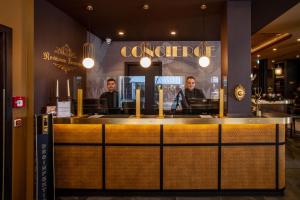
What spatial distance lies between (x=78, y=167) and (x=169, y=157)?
4.24ft

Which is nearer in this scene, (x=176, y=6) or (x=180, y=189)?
(x=180, y=189)

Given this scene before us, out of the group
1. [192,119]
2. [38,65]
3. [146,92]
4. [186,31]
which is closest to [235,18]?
[192,119]

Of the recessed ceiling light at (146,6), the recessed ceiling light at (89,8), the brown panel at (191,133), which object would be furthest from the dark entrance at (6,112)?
the recessed ceiling light at (146,6)

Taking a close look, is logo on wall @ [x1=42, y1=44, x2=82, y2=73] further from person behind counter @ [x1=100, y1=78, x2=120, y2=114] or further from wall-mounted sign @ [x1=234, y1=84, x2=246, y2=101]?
wall-mounted sign @ [x1=234, y1=84, x2=246, y2=101]

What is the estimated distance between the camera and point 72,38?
611 centimetres

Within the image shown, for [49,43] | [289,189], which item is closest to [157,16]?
[49,43]

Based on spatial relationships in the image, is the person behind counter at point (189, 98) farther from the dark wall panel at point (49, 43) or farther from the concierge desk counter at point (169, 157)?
the dark wall panel at point (49, 43)

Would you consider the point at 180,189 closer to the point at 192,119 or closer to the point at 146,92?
the point at 192,119

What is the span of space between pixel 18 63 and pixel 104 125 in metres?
1.38

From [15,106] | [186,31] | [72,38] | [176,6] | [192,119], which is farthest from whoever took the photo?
[186,31]

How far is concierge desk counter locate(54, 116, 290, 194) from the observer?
13.9 ft

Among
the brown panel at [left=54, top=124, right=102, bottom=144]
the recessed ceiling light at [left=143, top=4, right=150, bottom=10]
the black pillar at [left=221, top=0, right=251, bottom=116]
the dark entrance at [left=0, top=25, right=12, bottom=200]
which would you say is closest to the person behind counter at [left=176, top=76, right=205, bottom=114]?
the black pillar at [left=221, top=0, right=251, bottom=116]

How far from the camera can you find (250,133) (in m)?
4.25

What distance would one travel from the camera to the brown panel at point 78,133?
4.25 m
